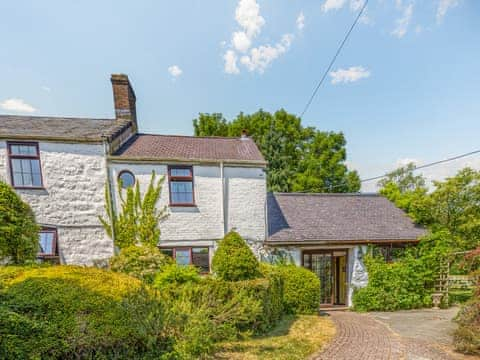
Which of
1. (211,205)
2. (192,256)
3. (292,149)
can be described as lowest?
(192,256)

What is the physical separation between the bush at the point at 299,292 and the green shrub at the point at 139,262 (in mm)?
3754

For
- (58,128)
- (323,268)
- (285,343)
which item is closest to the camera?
(285,343)

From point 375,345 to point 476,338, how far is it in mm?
2189

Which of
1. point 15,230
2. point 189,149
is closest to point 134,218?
point 15,230

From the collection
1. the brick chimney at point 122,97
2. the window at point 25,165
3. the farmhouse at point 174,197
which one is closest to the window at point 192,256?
the farmhouse at point 174,197

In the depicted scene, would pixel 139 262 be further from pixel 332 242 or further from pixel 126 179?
pixel 332 242

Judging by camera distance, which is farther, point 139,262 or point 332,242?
point 332,242

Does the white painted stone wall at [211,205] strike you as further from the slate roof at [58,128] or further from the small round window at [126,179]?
the slate roof at [58,128]

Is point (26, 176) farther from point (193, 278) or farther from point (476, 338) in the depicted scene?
point (476, 338)

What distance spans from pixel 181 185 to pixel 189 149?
6.47ft

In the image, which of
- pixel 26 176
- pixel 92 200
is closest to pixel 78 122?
pixel 26 176

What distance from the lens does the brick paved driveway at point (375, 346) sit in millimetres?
4973

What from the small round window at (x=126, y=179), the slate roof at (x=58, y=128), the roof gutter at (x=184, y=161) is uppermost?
the slate roof at (x=58, y=128)

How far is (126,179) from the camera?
883cm
